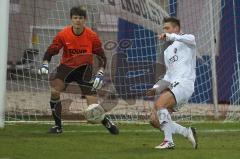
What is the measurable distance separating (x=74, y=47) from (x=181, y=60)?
2907 mm

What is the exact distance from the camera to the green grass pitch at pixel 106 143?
883 cm

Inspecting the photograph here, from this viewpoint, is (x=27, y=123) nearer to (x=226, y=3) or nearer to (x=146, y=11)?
(x=146, y=11)

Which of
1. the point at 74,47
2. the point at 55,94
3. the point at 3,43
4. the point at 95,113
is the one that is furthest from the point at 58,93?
the point at 3,43

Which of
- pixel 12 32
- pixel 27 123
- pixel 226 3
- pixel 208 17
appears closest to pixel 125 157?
pixel 27 123

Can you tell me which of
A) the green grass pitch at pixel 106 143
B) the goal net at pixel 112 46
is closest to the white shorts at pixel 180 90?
the green grass pitch at pixel 106 143

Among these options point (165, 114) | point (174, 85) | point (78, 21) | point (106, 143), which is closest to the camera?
point (165, 114)

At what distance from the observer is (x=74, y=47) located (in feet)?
39.9

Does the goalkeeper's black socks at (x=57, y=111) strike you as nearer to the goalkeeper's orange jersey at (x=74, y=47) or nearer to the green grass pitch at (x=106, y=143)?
the green grass pitch at (x=106, y=143)

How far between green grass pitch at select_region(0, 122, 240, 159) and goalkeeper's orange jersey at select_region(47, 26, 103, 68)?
116 cm

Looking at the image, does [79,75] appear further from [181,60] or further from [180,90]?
[180,90]

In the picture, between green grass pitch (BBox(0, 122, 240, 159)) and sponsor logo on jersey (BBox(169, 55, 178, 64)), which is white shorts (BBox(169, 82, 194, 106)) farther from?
green grass pitch (BBox(0, 122, 240, 159))

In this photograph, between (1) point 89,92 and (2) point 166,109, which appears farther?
(1) point 89,92

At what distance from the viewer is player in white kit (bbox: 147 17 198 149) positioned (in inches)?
374

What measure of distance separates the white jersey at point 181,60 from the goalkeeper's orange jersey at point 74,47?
101 inches
